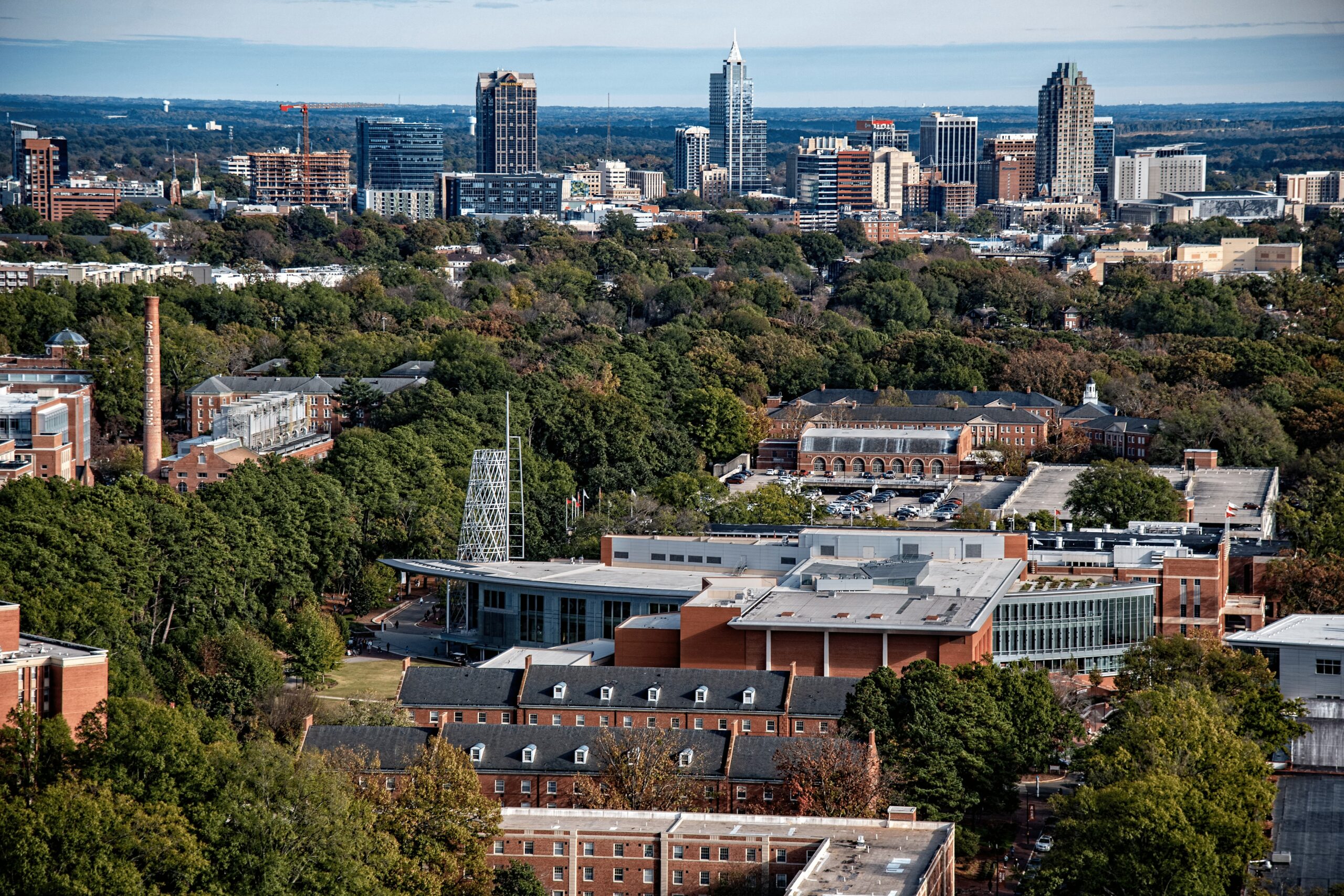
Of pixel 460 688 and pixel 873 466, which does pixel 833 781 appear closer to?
pixel 460 688

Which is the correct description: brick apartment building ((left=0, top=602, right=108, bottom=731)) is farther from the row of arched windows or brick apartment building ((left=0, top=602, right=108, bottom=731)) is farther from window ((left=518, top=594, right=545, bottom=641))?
the row of arched windows

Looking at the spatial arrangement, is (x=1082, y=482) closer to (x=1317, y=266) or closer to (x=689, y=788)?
(x=689, y=788)

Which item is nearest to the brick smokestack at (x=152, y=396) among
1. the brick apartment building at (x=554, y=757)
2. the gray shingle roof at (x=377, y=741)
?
the gray shingle roof at (x=377, y=741)

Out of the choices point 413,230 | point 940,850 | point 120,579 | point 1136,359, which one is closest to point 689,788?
point 940,850

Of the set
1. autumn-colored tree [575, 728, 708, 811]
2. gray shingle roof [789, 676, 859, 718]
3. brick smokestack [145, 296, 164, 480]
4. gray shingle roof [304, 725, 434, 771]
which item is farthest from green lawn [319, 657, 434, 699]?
brick smokestack [145, 296, 164, 480]

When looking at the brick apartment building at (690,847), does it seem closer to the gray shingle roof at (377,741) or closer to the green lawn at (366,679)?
the gray shingle roof at (377,741)
